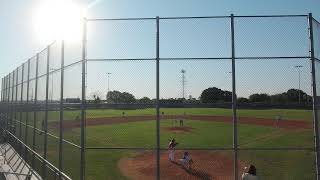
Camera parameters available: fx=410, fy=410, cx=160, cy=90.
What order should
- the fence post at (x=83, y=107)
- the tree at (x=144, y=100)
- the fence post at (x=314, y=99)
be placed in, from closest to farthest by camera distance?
the fence post at (x=314, y=99)
the fence post at (x=83, y=107)
the tree at (x=144, y=100)

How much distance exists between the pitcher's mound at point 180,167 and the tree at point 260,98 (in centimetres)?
713

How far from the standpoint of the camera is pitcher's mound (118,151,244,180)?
1603cm

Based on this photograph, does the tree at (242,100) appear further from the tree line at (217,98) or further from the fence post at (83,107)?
the fence post at (83,107)

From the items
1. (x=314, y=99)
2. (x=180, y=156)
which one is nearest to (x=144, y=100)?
(x=314, y=99)

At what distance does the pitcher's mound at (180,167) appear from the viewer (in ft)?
52.6

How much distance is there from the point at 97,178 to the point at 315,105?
1012 centimetres

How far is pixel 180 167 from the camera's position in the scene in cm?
1777

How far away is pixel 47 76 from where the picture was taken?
486 inches

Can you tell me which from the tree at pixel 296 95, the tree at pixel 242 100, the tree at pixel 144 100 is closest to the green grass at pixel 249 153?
the tree at pixel 144 100

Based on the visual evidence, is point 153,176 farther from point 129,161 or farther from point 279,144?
point 279,144

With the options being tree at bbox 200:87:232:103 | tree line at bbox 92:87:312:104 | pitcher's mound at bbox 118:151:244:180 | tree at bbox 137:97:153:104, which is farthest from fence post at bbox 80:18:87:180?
pitcher's mound at bbox 118:151:244:180

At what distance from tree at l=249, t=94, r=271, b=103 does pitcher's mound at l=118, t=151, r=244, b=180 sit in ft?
23.4

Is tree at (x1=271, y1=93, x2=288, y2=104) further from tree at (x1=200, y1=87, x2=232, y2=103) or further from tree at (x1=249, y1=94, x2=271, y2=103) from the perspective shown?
tree at (x1=200, y1=87, x2=232, y2=103)

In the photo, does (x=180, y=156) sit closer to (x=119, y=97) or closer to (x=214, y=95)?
(x=119, y=97)
